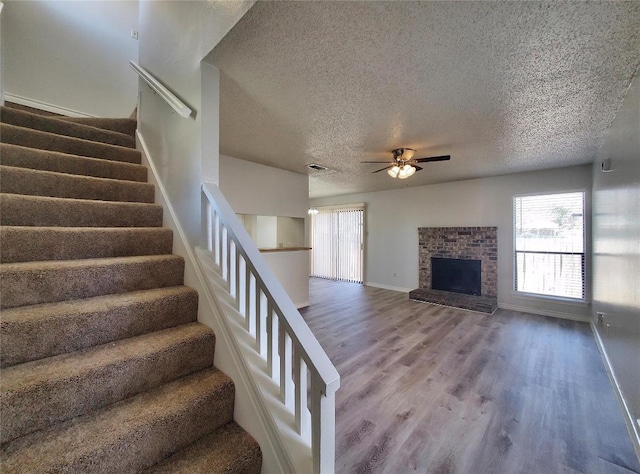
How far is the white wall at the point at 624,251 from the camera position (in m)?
1.78

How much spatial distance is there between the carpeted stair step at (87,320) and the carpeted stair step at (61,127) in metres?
1.94

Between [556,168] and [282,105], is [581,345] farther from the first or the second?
[282,105]

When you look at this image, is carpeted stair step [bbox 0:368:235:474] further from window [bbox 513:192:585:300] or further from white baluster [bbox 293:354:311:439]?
window [bbox 513:192:585:300]

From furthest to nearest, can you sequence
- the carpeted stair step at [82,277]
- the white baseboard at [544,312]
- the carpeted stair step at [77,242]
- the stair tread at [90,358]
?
the white baseboard at [544,312] < the carpeted stair step at [77,242] < the carpeted stair step at [82,277] < the stair tread at [90,358]

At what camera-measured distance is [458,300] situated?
188 inches

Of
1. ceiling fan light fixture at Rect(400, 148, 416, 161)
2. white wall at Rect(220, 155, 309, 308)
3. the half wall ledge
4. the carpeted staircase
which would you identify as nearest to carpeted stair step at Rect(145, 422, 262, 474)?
the carpeted staircase

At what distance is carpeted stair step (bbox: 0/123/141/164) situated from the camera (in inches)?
77.1

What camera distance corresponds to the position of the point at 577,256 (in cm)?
412

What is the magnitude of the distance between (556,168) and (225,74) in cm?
527

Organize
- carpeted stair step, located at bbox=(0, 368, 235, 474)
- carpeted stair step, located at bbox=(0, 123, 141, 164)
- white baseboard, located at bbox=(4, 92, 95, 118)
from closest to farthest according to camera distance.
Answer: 1. carpeted stair step, located at bbox=(0, 368, 235, 474)
2. carpeted stair step, located at bbox=(0, 123, 141, 164)
3. white baseboard, located at bbox=(4, 92, 95, 118)

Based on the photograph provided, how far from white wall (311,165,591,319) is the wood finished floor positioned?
94 cm

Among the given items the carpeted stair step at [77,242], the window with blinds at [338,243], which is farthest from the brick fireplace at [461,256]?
the carpeted stair step at [77,242]

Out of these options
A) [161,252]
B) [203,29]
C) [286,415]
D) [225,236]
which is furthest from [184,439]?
[203,29]

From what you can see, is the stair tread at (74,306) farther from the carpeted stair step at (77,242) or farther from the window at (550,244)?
the window at (550,244)
